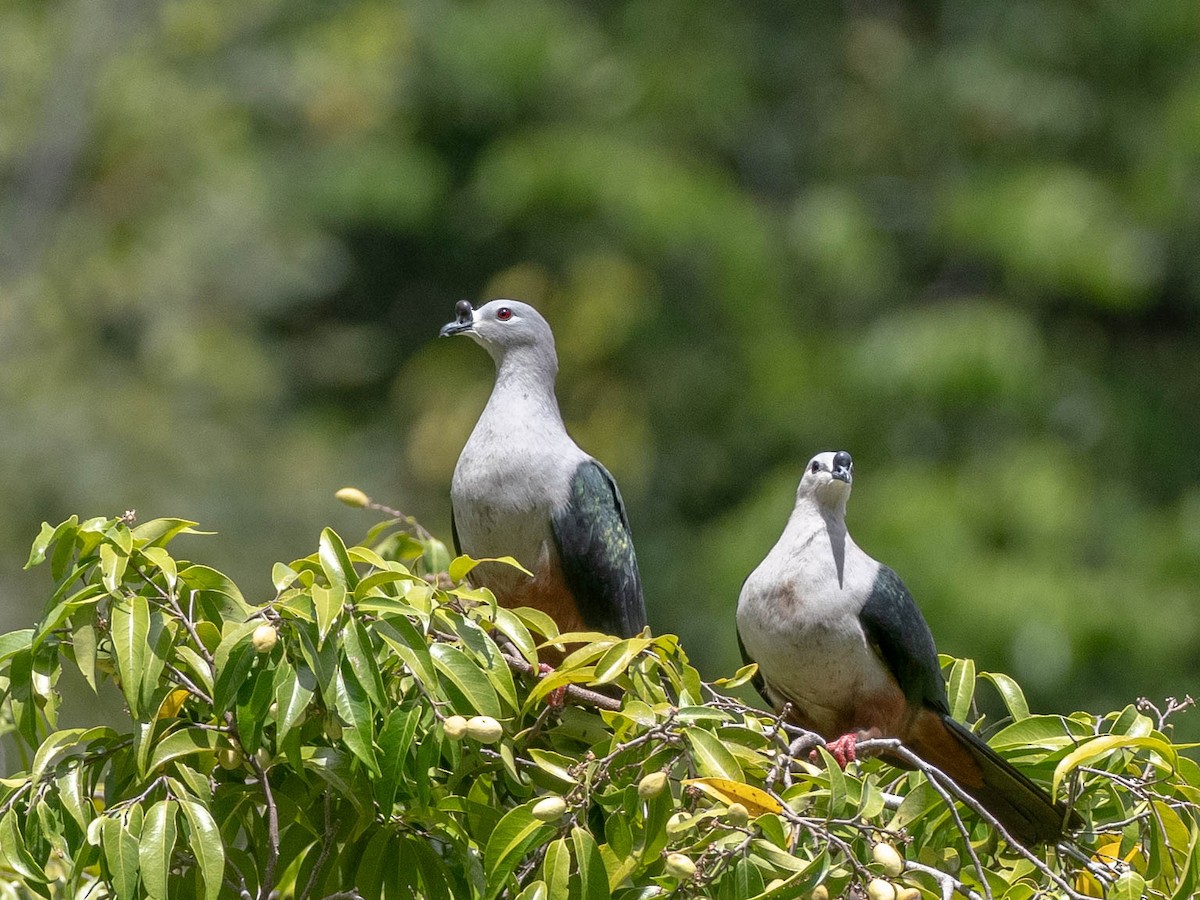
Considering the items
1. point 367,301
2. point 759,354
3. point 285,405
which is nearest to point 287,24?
point 367,301

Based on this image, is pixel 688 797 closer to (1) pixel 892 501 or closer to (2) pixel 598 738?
(2) pixel 598 738

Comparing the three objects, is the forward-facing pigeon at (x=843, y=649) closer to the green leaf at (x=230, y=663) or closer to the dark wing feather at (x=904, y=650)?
the dark wing feather at (x=904, y=650)

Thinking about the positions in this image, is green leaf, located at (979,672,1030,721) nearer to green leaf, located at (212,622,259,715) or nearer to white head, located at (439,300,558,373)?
green leaf, located at (212,622,259,715)

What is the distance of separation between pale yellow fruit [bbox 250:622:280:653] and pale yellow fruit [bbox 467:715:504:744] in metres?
0.36

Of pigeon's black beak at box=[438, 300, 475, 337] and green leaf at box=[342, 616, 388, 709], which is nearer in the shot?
green leaf at box=[342, 616, 388, 709]

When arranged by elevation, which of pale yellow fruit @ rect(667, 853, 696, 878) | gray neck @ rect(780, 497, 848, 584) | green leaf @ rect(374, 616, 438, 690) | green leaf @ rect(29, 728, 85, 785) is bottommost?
gray neck @ rect(780, 497, 848, 584)

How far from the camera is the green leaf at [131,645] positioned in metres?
2.65

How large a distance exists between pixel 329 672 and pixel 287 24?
14642 mm

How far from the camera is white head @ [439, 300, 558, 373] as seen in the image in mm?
4586

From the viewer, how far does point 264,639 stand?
2.65 meters

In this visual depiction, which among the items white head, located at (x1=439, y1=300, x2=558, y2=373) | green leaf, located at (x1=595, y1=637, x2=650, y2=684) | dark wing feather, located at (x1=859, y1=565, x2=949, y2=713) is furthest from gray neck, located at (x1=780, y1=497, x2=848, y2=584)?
green leaf, located at (x1=595, y1=637, x2=650, y2=684)

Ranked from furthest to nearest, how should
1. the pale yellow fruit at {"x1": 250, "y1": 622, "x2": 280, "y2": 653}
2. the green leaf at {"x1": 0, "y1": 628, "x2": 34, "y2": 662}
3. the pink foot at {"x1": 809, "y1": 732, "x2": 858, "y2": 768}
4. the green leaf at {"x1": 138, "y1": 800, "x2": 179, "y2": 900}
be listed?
the pink foot at {"x1": 809, "y1": 732, "x2": 858, "y2": 768} → the green leaf at {"x1": 0, "y1": 628, "x2": 34, "y2": 662} → the pale yellow fruit at {"x1": 250, "y1": 622, "x2": 280, "y2": 653} → the green leaf at {"x1": 138, "y1": 800, "x2": 179, "y2": 900}

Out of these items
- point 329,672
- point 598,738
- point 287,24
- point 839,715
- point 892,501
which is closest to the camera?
point 329,672

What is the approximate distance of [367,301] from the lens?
16562mm
